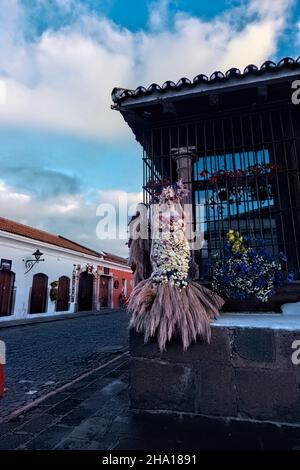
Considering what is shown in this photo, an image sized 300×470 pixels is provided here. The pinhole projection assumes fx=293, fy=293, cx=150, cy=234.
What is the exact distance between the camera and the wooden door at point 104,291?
23453mm

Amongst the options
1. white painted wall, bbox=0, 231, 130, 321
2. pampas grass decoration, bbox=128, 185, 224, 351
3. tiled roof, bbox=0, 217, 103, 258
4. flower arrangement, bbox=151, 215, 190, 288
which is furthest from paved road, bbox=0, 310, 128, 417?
tiled roof, bbox=0, 217, 103, 258

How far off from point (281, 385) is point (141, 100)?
139 inches

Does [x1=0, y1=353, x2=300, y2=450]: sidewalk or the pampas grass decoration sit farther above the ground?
the pampas grass decoration

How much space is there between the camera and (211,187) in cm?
454

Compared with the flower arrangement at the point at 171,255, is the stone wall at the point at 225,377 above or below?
below

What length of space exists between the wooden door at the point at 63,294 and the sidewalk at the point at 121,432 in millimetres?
15456

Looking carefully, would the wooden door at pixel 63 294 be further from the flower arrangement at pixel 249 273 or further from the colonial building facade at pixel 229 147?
the flower arrangement at pixel 249 273

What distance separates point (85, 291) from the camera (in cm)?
2109

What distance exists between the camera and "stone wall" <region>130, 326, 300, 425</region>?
2.45 metres

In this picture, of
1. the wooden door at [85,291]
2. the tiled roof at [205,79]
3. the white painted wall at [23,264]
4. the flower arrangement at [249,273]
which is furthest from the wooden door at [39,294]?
the flower arrangement at [249,273]

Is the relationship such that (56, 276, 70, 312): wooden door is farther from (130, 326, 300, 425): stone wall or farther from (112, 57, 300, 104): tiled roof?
(130, 326, 300, 425): stone wall

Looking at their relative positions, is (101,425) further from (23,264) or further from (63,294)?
(63,294)

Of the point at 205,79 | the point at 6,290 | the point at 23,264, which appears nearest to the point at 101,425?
the point at 205,79
